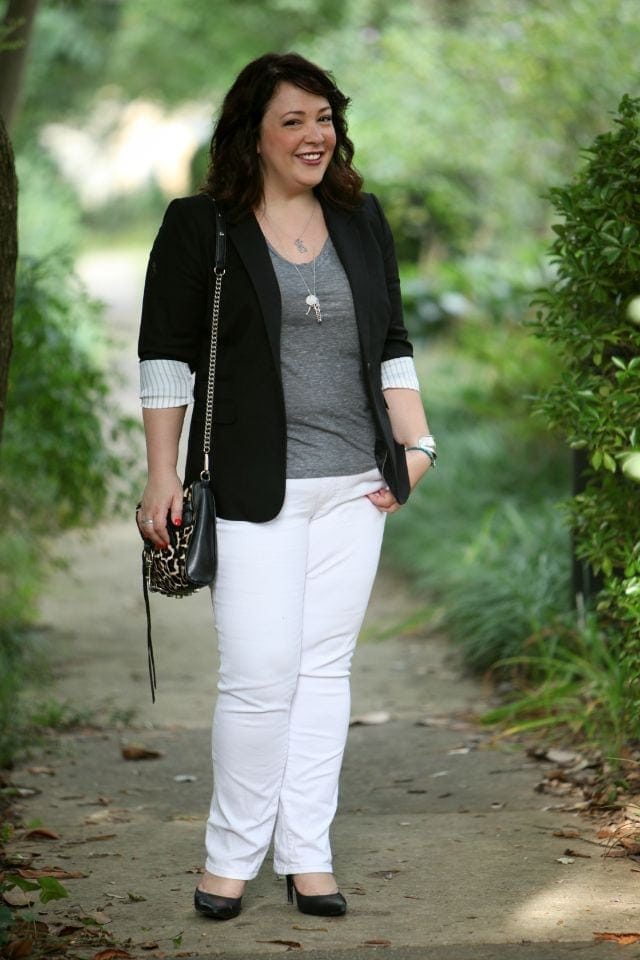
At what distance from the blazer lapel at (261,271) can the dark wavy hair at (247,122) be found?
6 cm

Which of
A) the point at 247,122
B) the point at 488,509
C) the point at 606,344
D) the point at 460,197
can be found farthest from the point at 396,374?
the point at 460,197

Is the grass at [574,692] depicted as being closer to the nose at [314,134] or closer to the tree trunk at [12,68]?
the nose at [314,134]

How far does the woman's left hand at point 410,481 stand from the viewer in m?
3.40

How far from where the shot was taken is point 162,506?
326 cm

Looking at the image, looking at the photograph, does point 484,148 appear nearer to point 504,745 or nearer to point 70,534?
point 70,534

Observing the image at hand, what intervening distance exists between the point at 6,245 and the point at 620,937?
94.3 inches

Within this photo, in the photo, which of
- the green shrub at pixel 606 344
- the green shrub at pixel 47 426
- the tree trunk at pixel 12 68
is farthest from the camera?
the tree trunk at pixel 12 68

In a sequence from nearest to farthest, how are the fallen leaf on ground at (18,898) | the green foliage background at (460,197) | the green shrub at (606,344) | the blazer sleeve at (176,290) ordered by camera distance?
1. the blazer sleeve at (176,290)
2. the fallen leaf on ground at (18,898)
3. the green shrub at (606,344)
4. the green foliage background at (460,197)

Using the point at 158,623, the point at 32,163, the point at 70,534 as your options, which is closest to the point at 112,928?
the point at 158,623

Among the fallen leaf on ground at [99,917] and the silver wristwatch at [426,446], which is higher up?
the silver wristwatch at [426,446]

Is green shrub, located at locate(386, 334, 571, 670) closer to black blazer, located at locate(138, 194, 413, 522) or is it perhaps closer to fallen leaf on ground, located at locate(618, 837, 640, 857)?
fallen leaf on ground, located at locate(618, 837, 640, 857)

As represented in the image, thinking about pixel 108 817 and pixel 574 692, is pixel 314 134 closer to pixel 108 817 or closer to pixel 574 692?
pixel 108 817

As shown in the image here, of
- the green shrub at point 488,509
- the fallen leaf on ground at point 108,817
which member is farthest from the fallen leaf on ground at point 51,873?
the green shrub at point 488,509

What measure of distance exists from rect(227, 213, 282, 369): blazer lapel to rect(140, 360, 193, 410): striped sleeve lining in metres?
0.25
